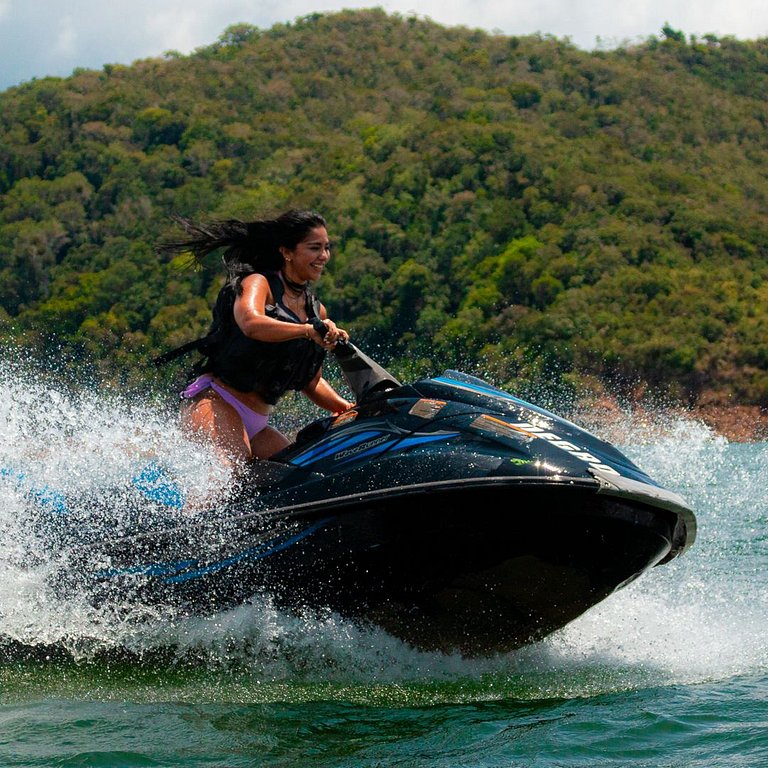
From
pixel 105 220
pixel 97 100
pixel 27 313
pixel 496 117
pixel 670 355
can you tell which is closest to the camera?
pixel 670 355

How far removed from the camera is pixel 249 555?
4.43 m

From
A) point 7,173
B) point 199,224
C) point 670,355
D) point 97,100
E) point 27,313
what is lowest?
point 199,224

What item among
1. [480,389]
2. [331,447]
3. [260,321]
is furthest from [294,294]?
[480,389]

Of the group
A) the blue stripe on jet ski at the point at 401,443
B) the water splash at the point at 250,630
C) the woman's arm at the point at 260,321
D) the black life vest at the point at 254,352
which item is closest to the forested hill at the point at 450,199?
the water splash at the point at 250,630

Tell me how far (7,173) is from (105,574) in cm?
6496

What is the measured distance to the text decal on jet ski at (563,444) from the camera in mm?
4199

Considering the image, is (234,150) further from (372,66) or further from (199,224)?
(199,224)

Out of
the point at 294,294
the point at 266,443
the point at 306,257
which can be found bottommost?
the point at 266,443

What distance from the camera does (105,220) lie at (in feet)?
189

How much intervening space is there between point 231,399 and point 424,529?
Result: 109 centimetres

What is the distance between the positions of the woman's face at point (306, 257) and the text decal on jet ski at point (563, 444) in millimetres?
1133

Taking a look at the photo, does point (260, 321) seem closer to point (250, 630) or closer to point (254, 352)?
point (254, 352)

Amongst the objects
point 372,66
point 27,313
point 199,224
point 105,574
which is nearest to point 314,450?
point 105,574

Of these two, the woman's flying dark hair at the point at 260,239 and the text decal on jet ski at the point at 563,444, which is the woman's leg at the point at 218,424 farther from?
the text decal on jet ski at the point at 563,444
